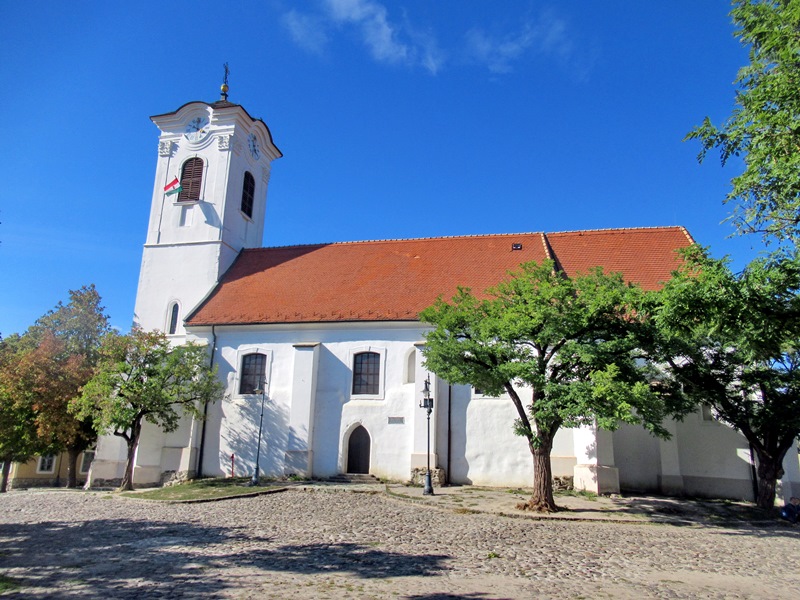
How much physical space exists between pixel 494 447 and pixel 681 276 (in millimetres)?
12289

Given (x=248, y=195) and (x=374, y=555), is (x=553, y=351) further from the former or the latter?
(x=248, y=195)

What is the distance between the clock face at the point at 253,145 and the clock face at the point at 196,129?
2.23m

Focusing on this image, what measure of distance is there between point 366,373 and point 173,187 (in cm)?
1440

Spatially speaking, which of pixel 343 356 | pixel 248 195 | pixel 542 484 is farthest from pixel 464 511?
pixel 248 195

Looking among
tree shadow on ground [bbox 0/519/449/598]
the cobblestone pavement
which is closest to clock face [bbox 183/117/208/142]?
the cobblestone pavement

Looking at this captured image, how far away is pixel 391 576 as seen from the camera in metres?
8.54

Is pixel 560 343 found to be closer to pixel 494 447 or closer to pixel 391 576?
pixel 494 447

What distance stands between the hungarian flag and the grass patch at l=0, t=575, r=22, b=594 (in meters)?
23.3

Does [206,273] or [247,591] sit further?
[206,273]

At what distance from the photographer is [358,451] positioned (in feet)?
74.5

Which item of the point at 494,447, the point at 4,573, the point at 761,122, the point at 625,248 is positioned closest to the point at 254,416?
the point at 494,447

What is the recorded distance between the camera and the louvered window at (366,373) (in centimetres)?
2316

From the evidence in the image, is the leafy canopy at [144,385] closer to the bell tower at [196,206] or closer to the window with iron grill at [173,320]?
the window with iron grill at [173,320]

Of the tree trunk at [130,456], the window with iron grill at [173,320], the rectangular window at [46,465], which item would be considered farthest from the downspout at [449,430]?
the rectangular window at [46,465]
